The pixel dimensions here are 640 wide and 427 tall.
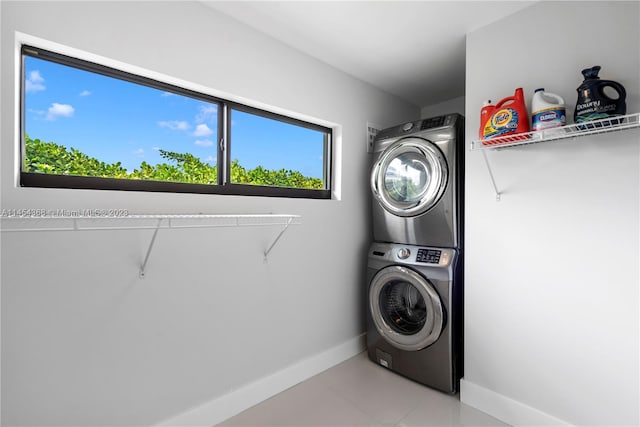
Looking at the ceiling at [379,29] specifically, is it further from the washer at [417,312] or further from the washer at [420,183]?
the washer at [417,312]

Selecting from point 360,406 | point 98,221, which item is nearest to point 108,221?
point 98,221

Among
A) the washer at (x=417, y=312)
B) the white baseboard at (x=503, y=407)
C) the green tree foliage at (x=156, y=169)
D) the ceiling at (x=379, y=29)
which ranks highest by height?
the ceiling at (x=379, y=29)

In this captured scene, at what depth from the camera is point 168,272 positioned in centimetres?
155

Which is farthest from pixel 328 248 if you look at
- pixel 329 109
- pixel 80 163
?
pixel 80 163

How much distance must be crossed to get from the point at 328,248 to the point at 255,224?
2.39ft

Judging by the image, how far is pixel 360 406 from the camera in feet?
6.17

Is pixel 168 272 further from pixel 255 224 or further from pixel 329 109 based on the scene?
pixel 329 109

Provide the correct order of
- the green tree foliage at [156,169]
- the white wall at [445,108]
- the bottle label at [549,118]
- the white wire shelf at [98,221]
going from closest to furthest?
the white wire shelf at [98,221]
the green tree foliage at [156,169]
the bottle label at [549,118]
the white wall at [445,108]

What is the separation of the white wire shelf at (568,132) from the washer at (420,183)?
0.34m

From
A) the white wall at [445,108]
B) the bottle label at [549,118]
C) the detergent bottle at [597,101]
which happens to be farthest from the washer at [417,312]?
the white wall at [445,108]

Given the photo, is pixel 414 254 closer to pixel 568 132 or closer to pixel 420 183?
pixel 420 183

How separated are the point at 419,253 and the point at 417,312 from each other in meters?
0.49

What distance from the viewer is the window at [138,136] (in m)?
1.32

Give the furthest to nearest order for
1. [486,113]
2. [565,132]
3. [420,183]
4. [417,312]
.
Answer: [417,312], [420,183], [486,113], [565,132]
